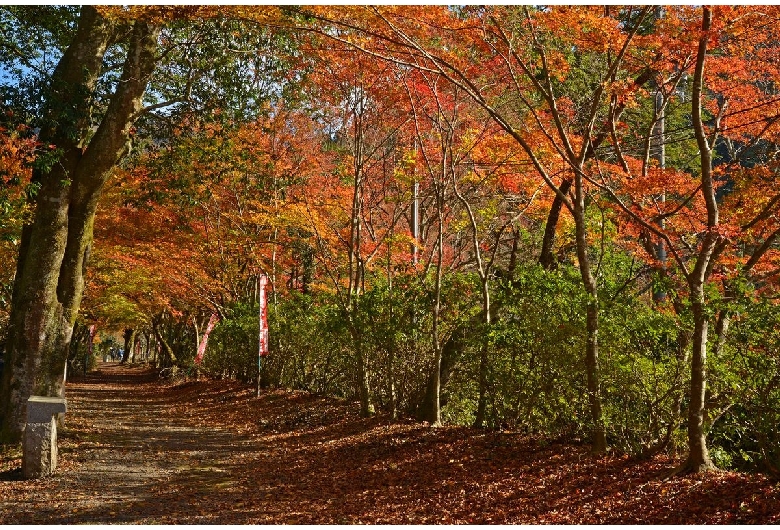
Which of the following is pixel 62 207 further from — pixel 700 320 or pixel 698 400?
pixel 698 400

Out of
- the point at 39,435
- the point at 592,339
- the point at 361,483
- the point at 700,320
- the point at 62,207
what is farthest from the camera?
the point at 62,207

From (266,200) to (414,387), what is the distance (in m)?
8.58

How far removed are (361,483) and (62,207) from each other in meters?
6.09

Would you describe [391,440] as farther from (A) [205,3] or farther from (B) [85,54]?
(B) [85,54]

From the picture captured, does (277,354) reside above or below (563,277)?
below

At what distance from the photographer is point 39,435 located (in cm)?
810

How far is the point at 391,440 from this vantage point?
400 inches

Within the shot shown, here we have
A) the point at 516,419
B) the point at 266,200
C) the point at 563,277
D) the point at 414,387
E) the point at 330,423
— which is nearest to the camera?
the point at 563,277

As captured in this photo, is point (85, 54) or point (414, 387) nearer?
point (85, 54)

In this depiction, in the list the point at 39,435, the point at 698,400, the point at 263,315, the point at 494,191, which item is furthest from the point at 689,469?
the point at 263,315

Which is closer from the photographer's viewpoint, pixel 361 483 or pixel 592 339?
pixel 592 339

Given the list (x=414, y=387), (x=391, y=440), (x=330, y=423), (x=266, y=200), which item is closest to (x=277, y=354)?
(x=266, y=200)

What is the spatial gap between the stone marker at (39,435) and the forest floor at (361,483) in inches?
7.0

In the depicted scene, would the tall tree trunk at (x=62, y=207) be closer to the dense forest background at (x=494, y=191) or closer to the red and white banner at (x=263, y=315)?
the dense forest background at (x=494, y=191)
